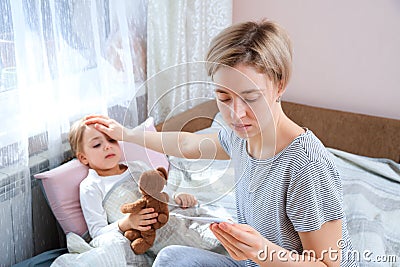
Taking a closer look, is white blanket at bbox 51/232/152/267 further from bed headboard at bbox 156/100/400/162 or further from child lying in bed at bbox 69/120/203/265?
bed headboard at bbox 156/100/400/162

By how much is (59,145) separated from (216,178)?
0.73 meters

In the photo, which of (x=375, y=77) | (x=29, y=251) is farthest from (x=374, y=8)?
(x=29, y=251)

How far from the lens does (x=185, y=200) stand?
3.64ft

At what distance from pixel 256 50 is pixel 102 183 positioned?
28.9 inches

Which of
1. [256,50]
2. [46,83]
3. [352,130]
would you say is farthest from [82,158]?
[352,130]

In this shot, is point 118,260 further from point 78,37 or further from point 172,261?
point 78,37

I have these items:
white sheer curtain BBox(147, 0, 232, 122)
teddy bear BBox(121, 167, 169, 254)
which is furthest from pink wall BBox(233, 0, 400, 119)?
teddy bear BBox(121, 167, 169, 254)

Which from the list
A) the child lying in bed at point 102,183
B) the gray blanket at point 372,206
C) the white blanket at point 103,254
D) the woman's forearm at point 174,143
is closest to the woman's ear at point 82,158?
the child lying in bed at point 102,183

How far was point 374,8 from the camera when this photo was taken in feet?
7.34

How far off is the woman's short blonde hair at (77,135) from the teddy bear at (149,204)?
0.30 meters

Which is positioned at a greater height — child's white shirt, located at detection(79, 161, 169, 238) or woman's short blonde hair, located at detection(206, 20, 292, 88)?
woman's short blonde hair, located at detection(206, 20, 292, 88)

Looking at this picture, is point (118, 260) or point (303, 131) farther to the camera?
point (118, 260)

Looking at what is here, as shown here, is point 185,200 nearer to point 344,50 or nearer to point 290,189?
point 290,189

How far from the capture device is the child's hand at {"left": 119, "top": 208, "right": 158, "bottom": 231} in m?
1.34
